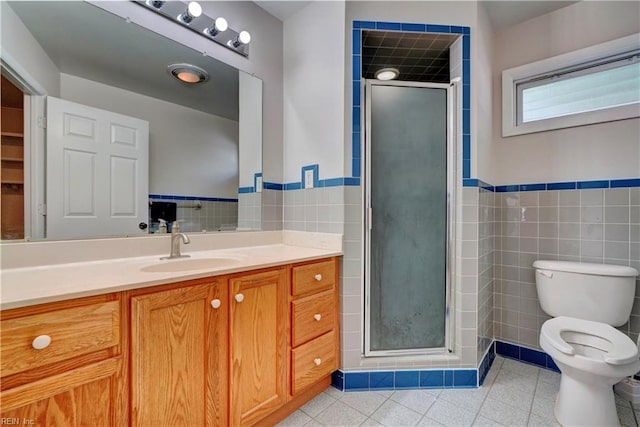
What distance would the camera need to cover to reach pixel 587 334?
1504 millimetres

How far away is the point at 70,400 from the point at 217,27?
6.01ft

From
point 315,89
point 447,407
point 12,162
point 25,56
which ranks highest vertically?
point 315,89

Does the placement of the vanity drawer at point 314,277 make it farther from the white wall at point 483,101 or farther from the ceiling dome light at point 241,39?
the ceiling dome light at point 241,39

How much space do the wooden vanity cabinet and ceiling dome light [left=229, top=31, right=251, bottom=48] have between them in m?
Result: 1.59

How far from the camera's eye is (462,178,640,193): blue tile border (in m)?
1.70

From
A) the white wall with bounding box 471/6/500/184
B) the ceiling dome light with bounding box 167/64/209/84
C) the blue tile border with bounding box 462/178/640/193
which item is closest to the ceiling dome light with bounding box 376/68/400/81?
the white wall with bounding box 471/6/500/184

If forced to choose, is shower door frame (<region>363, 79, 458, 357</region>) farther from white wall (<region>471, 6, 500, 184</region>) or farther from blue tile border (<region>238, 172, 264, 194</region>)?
blue tile border (<region>238, 172, 264, 194</region>)

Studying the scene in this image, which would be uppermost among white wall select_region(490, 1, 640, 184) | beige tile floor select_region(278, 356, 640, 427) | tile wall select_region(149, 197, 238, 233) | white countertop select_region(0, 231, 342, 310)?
white wall select_region(490, 1, 640, 184)

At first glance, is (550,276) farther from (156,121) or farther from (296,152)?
(156,121)

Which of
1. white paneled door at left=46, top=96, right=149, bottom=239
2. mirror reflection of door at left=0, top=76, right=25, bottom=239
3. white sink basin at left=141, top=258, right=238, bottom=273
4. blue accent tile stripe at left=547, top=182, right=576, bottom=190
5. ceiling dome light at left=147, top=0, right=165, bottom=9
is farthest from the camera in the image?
blue accent tile stripe at left=547, top=182, right=576, bottom=190

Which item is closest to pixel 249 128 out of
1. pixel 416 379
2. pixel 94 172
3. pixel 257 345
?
pixel 94 172

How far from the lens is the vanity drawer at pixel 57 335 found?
733 millimetres

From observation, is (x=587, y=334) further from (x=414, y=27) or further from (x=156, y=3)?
(x=156, y=3)

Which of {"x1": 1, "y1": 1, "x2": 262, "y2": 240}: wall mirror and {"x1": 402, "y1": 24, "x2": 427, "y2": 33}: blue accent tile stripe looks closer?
{"x1": 1, "y1": 1, "x2": 262, "y2": 240}: wall mirror
